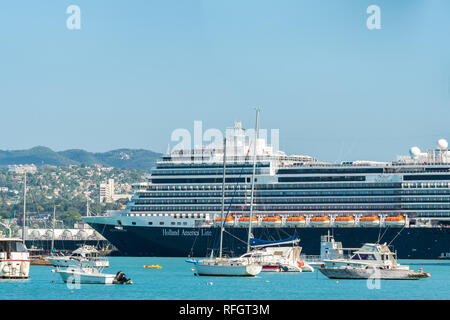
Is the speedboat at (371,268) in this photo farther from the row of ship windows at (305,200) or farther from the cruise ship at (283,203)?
the row of ship windows at (305,200)

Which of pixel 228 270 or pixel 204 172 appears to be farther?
pixel 204 172

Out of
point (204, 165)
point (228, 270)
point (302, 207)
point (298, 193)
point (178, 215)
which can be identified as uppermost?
point (204, 165)

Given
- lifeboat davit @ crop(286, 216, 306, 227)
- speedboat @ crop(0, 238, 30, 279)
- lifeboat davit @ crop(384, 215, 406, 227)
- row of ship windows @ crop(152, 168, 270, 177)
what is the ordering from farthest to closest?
row of ship windows @ crop(152, 168, 270, 177) < lifeboat davit @ crop(286, 216, 306, 227) < lifeboat davit @ crop(384, 215, 406, 227) < speedboat @ crop(0, 238, 30, 279)

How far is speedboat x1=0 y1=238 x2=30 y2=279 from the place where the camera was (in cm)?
5716

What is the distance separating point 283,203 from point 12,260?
46.0 meters

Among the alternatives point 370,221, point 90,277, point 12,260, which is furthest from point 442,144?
point 12,260

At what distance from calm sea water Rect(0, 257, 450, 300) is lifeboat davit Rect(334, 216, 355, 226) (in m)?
27.8

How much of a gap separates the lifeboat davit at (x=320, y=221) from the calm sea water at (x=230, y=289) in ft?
93.9

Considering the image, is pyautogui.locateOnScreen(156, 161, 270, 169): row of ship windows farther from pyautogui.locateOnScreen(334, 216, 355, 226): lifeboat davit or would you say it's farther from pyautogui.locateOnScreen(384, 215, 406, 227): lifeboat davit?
pyautogui.locateOnScreen(384, 215, 406, 227): lifeboat davit

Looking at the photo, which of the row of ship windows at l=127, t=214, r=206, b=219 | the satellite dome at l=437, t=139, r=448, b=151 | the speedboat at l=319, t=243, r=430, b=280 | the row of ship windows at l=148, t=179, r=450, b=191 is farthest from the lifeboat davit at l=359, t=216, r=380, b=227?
the speedboat at l=319, t=243, r=430, b=280

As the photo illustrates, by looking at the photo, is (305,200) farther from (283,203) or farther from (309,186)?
(283,203)

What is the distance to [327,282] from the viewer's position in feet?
201

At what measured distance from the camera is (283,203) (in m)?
99.9

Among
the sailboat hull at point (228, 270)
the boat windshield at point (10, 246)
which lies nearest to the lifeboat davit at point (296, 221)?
the sailboat hull at point (228, 270)
